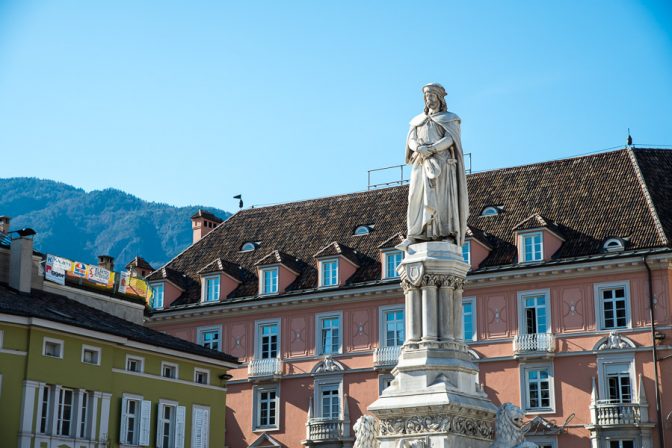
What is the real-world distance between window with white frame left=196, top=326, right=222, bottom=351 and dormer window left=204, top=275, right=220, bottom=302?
149 centimetres

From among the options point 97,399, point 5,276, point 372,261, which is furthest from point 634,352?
point 5,276

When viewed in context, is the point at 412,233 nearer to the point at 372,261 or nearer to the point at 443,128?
the point at 443,128

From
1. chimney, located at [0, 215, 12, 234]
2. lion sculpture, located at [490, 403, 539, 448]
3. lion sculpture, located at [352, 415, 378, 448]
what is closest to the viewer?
lion sculpture, located at [490, 403, 539, 448]

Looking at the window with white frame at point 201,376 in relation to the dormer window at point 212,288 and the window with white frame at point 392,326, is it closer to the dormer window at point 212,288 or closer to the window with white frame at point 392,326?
the window with white frame at point 392,326

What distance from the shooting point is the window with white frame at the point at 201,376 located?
154 feet

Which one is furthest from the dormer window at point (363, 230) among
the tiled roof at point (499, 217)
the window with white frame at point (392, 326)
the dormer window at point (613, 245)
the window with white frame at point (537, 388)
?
the dormer window at point (613, 245)

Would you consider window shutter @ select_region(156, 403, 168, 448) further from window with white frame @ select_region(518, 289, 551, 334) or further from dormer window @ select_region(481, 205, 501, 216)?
dormer window @ select_region(481, 205, 501, 216)

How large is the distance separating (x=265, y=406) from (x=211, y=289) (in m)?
6.85

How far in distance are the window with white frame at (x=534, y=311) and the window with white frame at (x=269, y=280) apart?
1253 centimetres

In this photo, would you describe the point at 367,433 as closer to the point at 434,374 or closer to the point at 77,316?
the point at 434,374

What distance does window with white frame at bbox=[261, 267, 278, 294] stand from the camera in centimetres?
5700

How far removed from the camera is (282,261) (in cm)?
5688

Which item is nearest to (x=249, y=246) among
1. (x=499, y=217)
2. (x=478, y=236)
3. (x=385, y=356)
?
(x=385, y=356)

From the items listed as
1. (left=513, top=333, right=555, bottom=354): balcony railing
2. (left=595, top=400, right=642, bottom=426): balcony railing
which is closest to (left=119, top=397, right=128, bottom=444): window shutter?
(left=513, top=333, right=555, bottom=354): balcony railing
